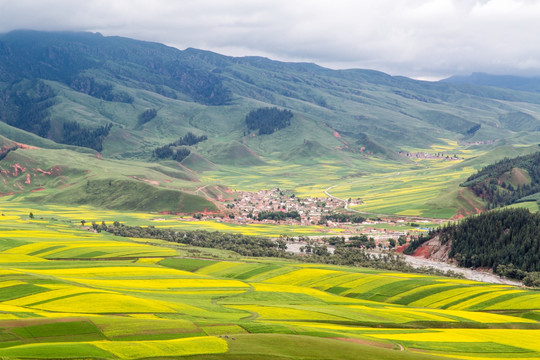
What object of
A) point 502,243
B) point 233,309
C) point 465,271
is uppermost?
point 502,243

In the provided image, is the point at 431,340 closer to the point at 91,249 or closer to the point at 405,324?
the point at 405,324

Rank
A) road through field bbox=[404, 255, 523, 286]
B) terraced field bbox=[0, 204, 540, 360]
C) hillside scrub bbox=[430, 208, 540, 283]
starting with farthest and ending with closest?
hillside scrub bbox=[430, 208, 540, 283]
road through field bbox=[404, 255, 523, 286]
terraced field bbox=[0, 204, 540, 360]

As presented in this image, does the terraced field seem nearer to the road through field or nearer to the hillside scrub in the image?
the road through field

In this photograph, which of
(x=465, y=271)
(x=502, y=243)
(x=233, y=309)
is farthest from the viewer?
(x=502, y=243)

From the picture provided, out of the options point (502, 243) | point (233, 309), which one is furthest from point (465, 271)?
point (233, 309)

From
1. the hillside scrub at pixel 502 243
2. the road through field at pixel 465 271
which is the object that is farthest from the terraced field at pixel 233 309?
the hillside scrub at pixel 502 243

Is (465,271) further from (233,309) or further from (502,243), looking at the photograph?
(233,309)

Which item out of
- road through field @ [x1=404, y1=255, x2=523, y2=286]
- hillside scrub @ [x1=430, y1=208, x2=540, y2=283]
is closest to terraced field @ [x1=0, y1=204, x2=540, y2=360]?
road through field @ [x1=404, y1=255, x2=523, y2=286]

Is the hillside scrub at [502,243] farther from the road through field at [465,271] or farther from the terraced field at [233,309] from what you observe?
the terraced field at [233,309]
